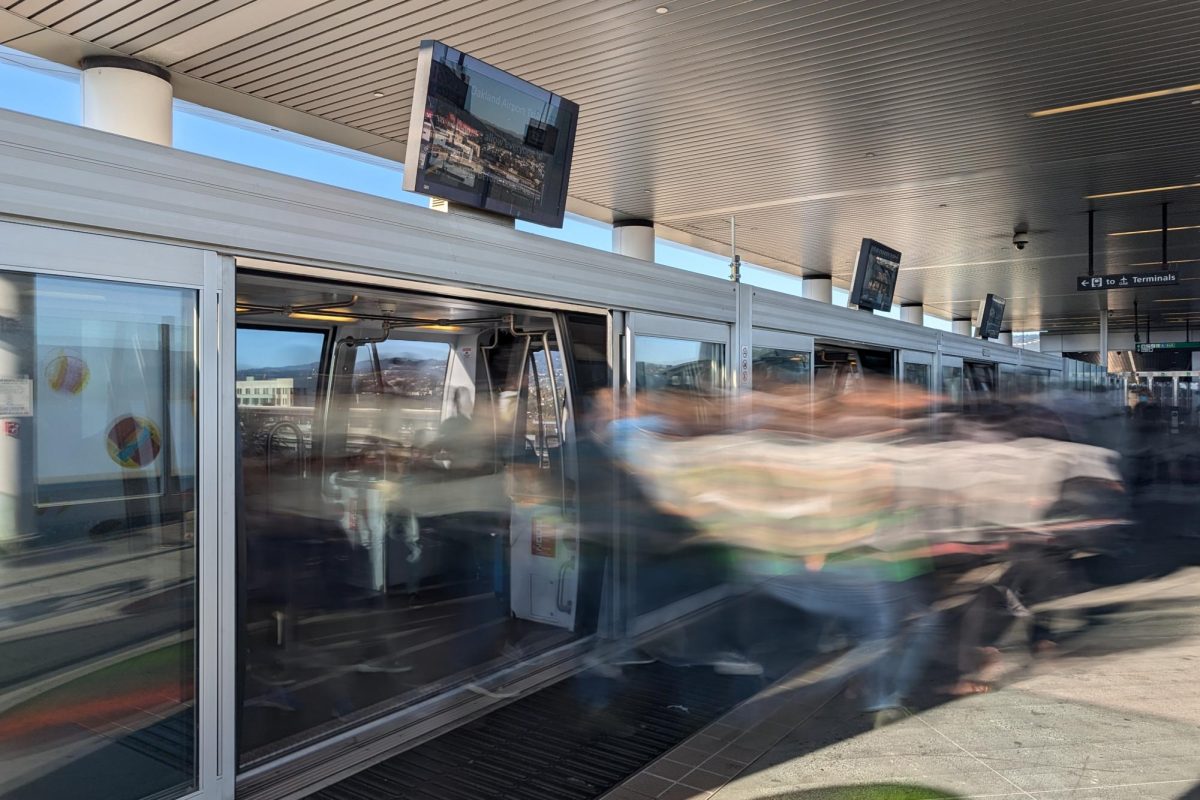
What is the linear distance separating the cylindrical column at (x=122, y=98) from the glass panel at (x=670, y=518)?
548cm

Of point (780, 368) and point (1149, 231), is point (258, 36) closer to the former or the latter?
point (780, 368)

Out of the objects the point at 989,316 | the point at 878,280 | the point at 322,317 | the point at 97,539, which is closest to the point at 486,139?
the point at 322,317

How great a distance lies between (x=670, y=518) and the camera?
20.1 ft

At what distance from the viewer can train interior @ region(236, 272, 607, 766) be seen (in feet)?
17.8

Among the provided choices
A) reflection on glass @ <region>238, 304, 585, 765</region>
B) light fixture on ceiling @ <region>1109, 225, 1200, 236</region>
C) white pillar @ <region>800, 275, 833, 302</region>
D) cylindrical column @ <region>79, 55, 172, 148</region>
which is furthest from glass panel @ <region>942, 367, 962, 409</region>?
white pillar @ <region>800, 275, 833, 302</region>

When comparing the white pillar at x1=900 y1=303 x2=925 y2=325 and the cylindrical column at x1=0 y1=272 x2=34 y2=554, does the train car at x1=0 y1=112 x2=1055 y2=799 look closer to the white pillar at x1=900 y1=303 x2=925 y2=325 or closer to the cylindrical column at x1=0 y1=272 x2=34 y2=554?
the cylindrical column at x1=0 y1=272 x2=34 y2=554

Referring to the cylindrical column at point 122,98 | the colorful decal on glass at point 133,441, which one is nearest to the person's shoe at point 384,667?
the colorful decal on glass at point 133,441

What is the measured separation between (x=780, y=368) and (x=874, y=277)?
14.3 ft

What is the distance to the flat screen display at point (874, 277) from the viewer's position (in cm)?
1073

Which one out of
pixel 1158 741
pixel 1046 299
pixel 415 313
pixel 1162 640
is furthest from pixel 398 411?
pixel 1046 299

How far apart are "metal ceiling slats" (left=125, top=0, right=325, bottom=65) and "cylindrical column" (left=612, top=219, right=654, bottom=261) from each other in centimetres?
823

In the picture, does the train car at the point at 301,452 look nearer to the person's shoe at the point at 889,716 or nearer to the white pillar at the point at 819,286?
the person's shoe at the point at 889,716

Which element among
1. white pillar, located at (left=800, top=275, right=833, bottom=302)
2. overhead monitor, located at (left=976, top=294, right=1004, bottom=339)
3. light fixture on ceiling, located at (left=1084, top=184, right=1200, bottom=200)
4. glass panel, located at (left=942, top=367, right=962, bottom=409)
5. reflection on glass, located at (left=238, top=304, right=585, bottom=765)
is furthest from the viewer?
white pillar, located at (left=800, top=275, right=833, bottom=302)

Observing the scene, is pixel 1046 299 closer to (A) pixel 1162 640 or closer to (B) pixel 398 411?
(A) pixel 1162 640
